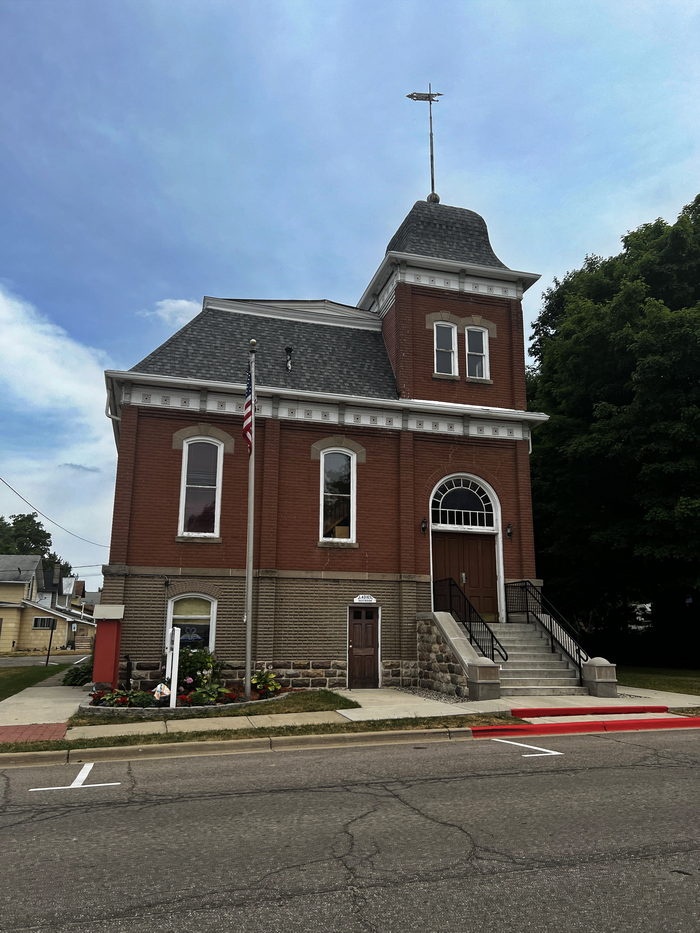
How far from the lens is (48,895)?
4.38 metres

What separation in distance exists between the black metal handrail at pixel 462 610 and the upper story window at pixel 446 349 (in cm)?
592

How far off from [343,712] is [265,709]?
4.86 ft

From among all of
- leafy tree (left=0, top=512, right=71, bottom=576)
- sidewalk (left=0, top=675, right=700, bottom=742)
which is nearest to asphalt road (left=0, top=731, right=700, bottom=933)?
sidewalk (left=0, top=675, right=700, bottom=742)

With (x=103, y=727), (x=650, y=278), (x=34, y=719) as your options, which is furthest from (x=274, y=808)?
(x=650, y=278)

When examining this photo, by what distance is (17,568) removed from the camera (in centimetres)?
5559

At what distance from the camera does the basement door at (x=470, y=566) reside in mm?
18547

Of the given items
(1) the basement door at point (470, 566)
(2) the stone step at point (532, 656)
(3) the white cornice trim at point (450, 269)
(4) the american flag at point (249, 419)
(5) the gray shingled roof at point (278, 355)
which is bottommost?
(2) the stone step at point (532, 656)

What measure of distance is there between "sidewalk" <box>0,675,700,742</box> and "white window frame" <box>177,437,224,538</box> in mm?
4332

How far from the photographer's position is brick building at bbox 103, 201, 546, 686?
16.5 meters

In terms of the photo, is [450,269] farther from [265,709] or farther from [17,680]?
[17,680]

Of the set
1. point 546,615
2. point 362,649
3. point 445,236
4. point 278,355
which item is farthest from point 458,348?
point 362,649

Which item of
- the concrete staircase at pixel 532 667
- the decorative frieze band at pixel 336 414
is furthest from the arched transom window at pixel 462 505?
the concrete staircase at pixel 532 667

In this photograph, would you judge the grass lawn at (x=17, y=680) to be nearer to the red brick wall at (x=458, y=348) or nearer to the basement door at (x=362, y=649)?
the basement door at (x=362, y=649)

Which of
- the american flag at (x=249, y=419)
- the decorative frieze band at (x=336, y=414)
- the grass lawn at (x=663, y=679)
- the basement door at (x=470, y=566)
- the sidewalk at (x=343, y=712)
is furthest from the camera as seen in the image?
the basement door at (x=470, y=566)
